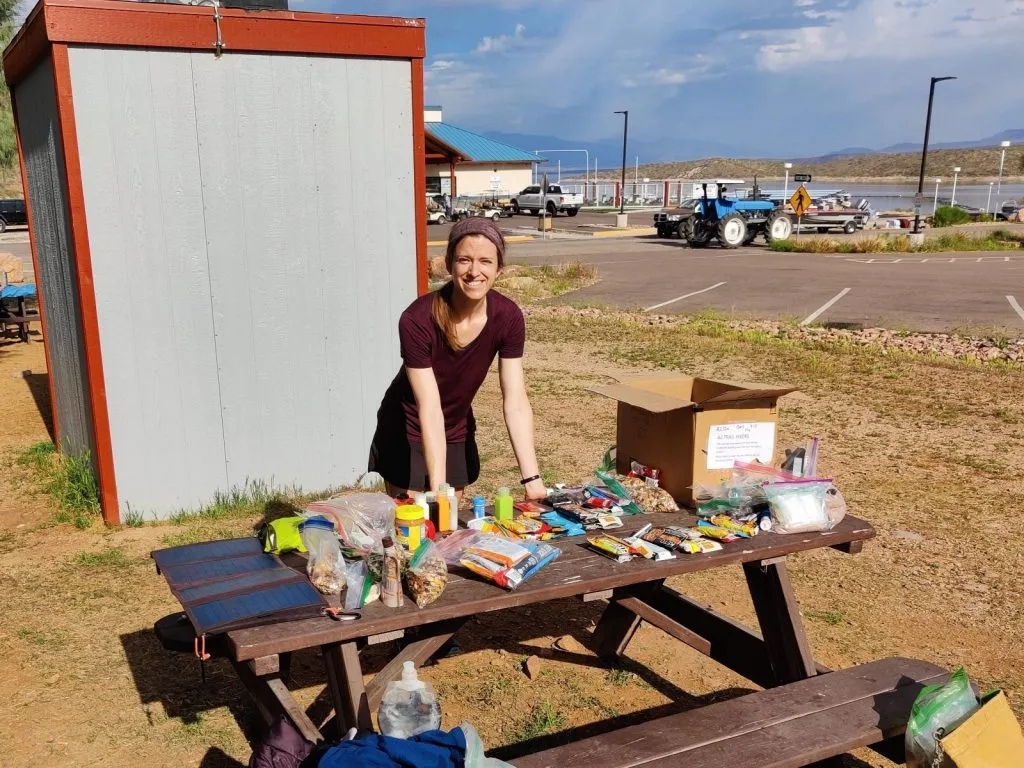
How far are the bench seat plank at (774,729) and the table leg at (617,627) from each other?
101 cm

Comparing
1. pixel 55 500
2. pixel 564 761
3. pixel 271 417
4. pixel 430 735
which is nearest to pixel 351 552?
pixel 430 735

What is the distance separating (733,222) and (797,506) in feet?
82.6

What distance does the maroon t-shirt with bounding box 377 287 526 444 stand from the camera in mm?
3229

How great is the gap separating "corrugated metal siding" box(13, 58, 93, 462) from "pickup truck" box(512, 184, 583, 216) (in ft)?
128

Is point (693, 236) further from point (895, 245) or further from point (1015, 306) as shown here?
point (1015, 306)

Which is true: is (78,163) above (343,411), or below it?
above

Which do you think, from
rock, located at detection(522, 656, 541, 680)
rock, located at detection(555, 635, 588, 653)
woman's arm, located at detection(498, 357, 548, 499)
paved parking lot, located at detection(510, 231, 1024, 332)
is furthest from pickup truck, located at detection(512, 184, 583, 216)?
woman's arm, located at detection(498, 357, 548, 499)

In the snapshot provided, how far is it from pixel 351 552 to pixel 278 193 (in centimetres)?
323

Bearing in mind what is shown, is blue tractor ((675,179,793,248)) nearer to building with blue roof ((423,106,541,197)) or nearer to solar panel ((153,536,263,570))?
building with blue roof ((423,106,541,197))

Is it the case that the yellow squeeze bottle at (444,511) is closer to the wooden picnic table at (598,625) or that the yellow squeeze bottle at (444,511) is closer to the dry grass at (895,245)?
the wooden picnic table at (598,625)

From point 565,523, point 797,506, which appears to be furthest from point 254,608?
point 797,506

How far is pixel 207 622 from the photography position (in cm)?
236

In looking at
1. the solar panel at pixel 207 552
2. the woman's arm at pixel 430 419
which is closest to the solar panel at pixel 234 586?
the solar panel at pixel 207 552

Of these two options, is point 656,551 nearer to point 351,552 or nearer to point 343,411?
point 351,552
